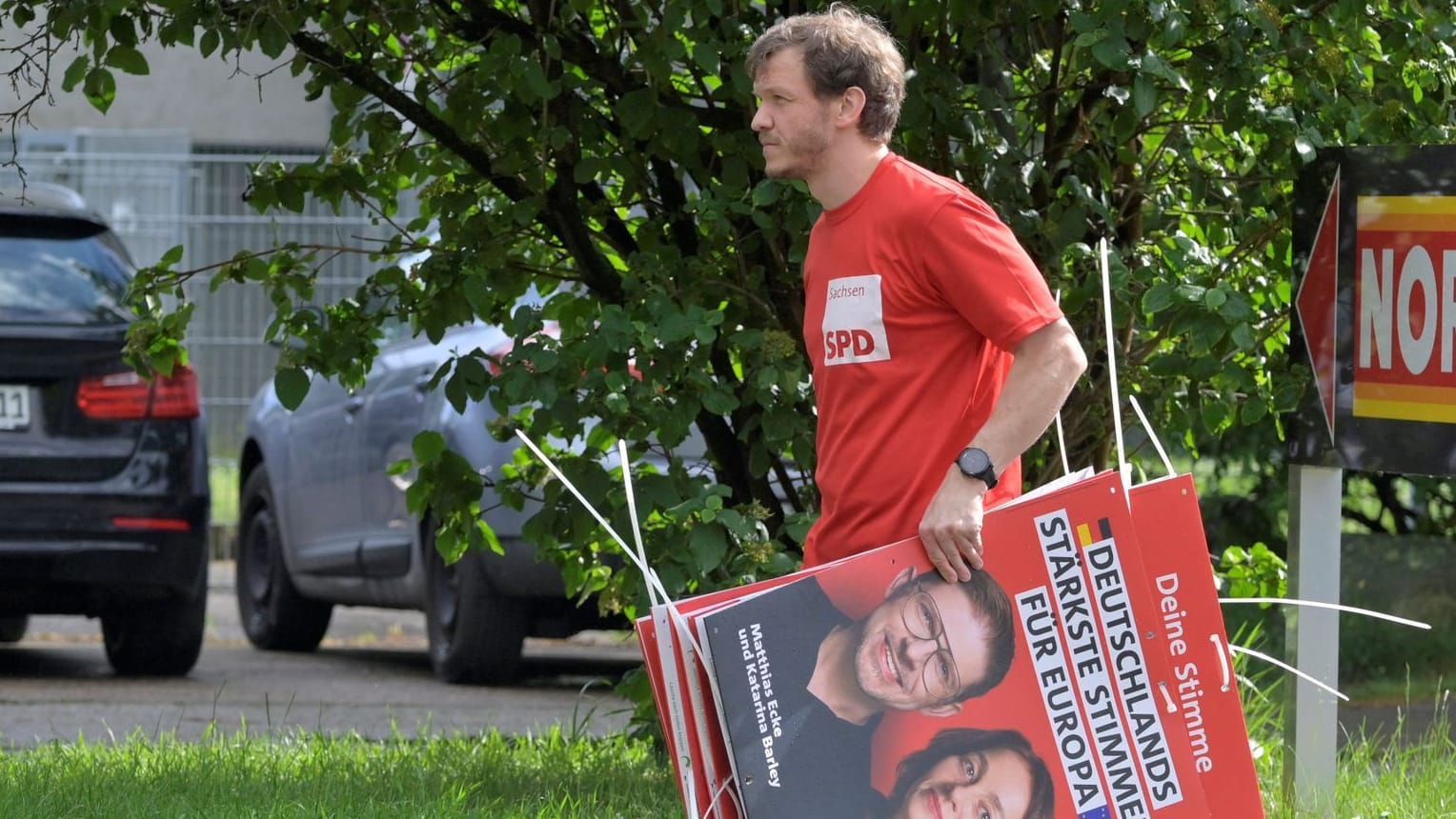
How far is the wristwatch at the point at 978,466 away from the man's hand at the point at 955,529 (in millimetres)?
11

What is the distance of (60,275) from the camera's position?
756 cm

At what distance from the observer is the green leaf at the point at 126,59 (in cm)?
475

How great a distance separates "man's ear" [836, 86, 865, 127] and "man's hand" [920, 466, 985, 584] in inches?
24.9

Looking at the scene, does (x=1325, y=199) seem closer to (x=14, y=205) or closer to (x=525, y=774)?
(x=525, y=774)

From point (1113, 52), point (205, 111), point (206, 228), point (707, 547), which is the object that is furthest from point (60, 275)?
point (205, 111)

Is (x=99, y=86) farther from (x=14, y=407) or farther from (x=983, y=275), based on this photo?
(x=14, y=407)

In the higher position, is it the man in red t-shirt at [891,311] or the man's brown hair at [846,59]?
the man's brown hair at [846,59]

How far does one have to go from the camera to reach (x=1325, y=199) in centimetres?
457

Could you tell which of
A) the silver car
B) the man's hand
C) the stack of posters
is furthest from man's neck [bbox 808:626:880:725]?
the silver car

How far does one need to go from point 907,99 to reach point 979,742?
186cm

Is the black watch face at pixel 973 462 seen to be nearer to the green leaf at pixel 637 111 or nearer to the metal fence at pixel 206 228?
the green leaf at pixel 637 111

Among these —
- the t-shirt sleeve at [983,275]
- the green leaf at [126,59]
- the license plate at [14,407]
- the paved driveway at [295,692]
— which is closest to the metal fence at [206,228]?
the paved driveway at [295,692]

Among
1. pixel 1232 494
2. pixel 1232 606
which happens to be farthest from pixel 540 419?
pixel 1232 494

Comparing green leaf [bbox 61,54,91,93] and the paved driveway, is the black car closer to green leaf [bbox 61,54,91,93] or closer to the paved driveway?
the paved driveway
